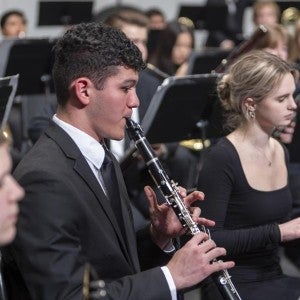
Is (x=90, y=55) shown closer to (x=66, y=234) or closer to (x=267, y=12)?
(x=66, y=234)

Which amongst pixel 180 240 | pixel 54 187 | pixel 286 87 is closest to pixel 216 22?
pixel 286 87

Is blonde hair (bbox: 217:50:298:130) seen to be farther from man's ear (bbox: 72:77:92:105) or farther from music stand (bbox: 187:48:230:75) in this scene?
music stand (bbox: 187:48:230:75)

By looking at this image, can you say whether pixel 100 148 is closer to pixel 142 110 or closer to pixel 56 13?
pixel 142 110

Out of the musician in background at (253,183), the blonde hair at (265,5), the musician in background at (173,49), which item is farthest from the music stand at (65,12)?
the musician in background at (253,183)

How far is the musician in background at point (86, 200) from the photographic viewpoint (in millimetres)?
1786

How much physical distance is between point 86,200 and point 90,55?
35 centimetres

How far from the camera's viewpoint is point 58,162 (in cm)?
189

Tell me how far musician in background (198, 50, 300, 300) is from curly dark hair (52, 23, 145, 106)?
2.31 feet

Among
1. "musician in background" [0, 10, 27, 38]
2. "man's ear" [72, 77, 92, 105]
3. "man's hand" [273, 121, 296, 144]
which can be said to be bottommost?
"musician in background" [0, 10, 27, 38]

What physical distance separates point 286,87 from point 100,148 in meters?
0.91

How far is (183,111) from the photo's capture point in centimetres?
362

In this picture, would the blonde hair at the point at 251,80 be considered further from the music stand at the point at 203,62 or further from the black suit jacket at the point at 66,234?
the music stand at the point at 203,62

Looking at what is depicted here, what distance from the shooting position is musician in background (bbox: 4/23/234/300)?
1.79 metres

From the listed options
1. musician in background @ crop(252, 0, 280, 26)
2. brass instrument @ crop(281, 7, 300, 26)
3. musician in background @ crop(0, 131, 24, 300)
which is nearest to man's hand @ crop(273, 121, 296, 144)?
musician in background @ crop(0, 131, 24, 300)
